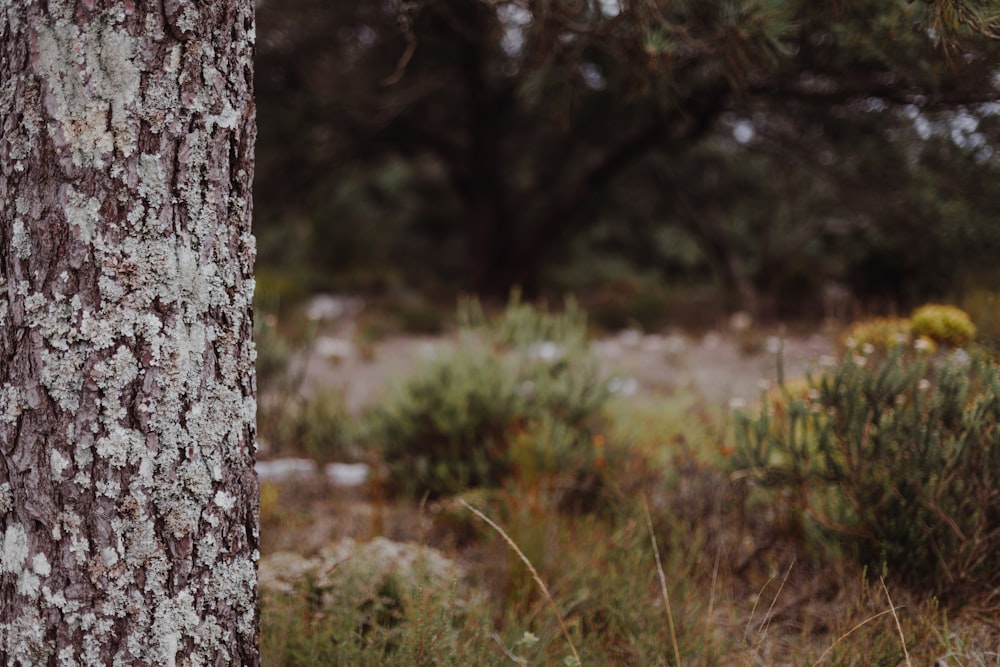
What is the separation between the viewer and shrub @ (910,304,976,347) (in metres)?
2.76

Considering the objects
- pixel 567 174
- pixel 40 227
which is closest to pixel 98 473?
pixel 40 227

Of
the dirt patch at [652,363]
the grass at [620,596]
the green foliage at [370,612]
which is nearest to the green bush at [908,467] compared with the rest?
the grass at [620,596]

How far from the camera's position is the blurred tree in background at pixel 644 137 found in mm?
2875

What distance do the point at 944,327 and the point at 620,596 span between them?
1708 millimetres

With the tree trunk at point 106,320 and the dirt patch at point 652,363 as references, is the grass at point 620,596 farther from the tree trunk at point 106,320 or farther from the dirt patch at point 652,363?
the dirt patch at point 652,363

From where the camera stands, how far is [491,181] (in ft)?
29.5

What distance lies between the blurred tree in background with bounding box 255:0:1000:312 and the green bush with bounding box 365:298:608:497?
129 cm

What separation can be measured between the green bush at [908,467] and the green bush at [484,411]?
1072mm

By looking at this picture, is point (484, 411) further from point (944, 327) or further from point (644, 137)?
point (644, 137)

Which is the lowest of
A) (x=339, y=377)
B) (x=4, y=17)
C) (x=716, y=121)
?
(x=339, y=377)

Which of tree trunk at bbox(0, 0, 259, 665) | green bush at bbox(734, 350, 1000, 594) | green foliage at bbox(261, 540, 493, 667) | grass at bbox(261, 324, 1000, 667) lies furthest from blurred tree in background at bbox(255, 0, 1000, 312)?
green foliage at bbox(261, 540, 493, 667)

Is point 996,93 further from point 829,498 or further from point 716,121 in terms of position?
point 716,121

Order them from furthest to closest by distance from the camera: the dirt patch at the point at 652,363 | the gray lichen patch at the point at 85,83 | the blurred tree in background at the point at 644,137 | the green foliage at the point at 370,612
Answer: the dirt patch at the point at 652,363
the blurred tree in background at the point at 644,137
the green foliage at the point at 370,612
the gray lichen patch at the point at 85,83

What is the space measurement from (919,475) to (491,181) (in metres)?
7.33
